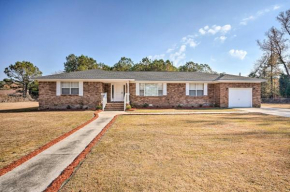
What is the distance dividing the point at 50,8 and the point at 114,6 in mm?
5421

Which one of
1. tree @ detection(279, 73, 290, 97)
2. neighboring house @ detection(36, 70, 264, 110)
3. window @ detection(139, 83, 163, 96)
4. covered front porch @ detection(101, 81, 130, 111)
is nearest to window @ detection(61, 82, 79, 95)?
neighboring house @ detection(36, 70, 264, 110)

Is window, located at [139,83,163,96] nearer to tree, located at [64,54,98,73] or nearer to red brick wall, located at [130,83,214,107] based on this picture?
red brick wall, located at [130,83,214,107]

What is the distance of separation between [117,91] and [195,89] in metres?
8.74

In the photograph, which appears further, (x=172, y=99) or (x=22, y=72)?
(x=22, y=72)

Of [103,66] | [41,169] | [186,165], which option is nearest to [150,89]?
[186,165]

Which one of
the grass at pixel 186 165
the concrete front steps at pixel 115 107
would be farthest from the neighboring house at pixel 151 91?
the grass at pixel 186 165

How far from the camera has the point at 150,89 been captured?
15336 millimetres

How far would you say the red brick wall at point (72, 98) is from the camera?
13.8 m

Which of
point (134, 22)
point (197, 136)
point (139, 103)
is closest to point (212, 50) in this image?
point (134, 22)

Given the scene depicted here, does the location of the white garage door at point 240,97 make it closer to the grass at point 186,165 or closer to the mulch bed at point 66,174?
the grass at point 186,165

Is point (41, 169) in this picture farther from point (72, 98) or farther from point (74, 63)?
point (74, 63)

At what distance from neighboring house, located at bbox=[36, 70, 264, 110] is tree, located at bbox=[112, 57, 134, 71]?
73.2ft

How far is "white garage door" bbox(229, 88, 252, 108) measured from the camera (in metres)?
15.2

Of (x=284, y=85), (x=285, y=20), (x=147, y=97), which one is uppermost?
(x=285, y=20)
